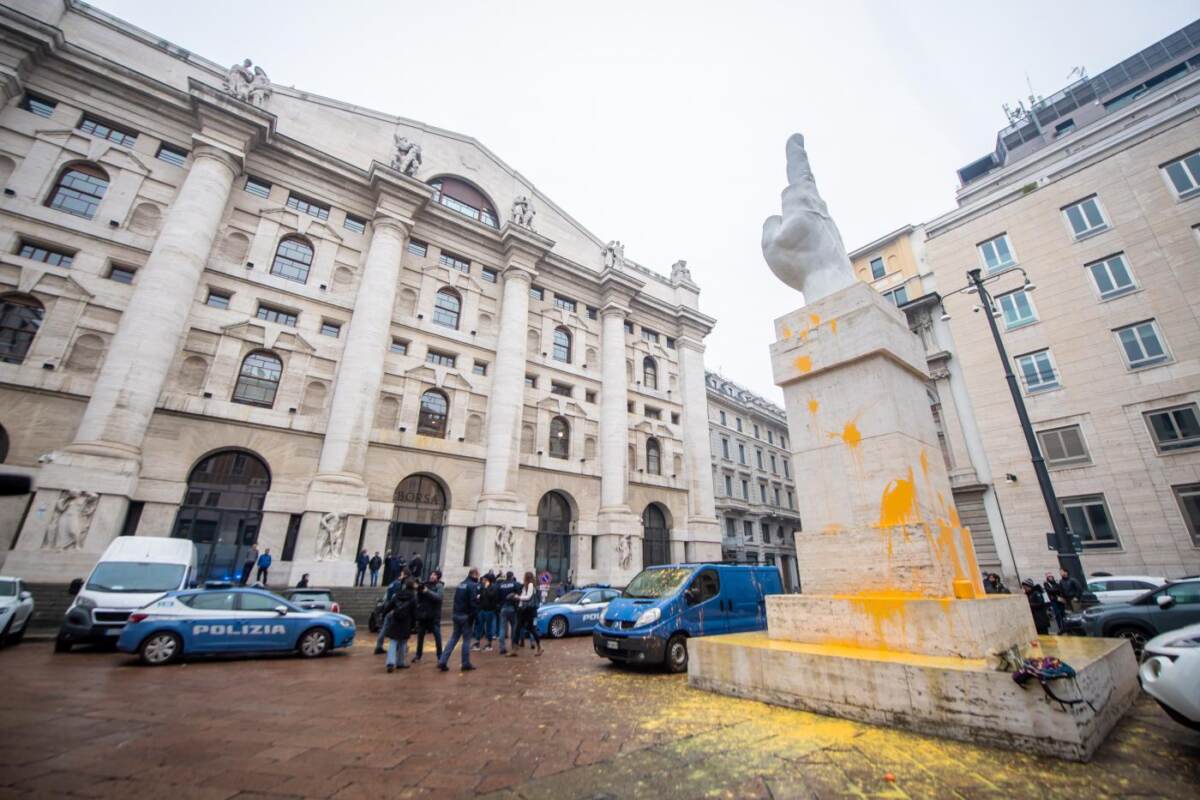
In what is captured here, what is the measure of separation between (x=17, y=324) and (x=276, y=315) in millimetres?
6986

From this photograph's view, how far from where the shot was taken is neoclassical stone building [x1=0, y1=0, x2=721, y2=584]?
15.2 m

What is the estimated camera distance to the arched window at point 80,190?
16797 millimetres

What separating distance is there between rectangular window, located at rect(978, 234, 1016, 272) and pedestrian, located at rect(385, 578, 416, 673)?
27564 mm

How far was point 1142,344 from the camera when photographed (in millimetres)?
17609

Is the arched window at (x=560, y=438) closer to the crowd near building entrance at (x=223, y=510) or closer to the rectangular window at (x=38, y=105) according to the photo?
the crowd near building entrance at (x=223, y=510)

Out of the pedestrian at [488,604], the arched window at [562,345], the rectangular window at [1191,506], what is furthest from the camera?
the arched window at [562,345]

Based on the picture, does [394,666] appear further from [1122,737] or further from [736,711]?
[1122,737]

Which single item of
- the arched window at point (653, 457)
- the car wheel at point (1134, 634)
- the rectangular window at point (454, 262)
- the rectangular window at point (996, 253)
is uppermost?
the rectangular window at point (454, 262)

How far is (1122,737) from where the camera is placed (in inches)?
152

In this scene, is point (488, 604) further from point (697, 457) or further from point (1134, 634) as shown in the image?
point (697, 457)

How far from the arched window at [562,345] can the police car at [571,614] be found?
1530 cm

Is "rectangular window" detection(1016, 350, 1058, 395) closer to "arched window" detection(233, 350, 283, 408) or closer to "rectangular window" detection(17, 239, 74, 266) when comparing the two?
"arched window" detection(233, 350, 283, 408)

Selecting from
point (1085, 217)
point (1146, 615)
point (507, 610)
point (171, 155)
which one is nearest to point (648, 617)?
point (507, 610)

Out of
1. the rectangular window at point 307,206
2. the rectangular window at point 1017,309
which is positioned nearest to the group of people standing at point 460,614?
the rectangular window at point 307,206
